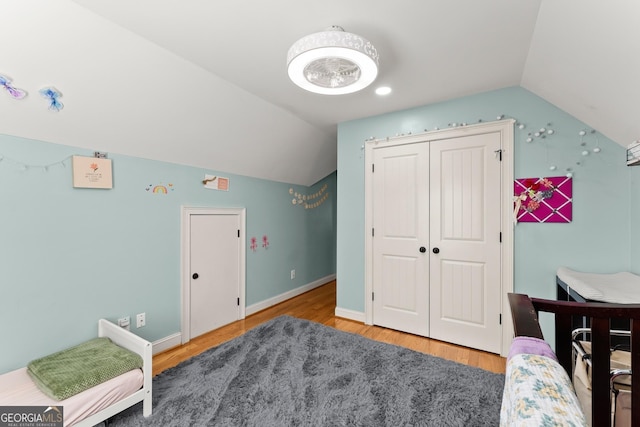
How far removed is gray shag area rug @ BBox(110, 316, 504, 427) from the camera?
5.50 feet

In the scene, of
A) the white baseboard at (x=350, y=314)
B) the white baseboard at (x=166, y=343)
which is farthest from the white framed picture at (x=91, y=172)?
the white baseboard at (x=350, y=314)

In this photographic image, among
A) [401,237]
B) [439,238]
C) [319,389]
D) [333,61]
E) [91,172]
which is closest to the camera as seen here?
[333,61]

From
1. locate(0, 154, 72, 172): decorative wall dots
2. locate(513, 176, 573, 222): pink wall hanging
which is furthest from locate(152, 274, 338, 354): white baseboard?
locate(513, 176, 573, 222): pink wall hanging

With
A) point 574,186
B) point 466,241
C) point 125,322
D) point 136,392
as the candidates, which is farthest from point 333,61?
point 125,322

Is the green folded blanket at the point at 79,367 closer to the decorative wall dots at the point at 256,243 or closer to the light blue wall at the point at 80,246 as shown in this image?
the light blue wall at the point at 80,246

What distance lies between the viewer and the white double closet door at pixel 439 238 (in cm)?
253

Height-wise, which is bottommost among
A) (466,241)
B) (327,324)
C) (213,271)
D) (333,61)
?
(327,324)

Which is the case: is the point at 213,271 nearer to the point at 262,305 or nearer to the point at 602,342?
the point at 262,305

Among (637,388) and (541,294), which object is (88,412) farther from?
(541,294)

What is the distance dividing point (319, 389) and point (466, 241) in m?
1.82

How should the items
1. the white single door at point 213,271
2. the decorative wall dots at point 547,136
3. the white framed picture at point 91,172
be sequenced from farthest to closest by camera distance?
the white single door at point 213,271 → the decorative wall dots at point 547,136 → the white framed picture at point 91,172

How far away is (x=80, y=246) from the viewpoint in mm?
2020

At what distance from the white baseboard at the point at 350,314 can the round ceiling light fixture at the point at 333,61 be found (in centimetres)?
243

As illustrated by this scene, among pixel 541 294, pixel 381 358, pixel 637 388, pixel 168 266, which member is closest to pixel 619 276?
pixel 541 294
